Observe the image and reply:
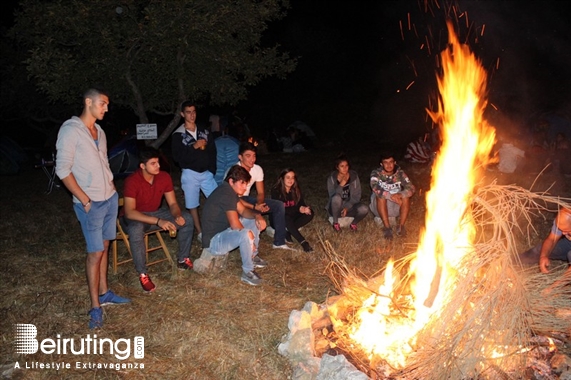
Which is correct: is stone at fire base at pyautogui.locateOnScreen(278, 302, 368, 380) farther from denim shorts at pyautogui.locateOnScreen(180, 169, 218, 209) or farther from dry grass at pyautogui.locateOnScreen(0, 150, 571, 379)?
denim shorts at pyautogui.locateOnScreen(180, 169, 218, 209)

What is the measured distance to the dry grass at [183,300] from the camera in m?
4.01

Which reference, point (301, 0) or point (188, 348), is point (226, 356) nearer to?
point (188, 348)

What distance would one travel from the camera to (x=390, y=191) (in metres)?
7.22

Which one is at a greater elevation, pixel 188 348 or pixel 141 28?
pixel 141 28

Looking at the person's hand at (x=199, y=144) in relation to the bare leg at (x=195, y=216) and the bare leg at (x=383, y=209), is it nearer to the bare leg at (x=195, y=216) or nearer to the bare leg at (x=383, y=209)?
the bare leg at (x=195, y=216)

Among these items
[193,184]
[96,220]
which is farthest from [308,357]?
[193,184]

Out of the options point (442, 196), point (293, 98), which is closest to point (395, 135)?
point (293, 98)

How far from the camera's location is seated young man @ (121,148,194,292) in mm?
5457

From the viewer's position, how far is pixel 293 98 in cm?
2719

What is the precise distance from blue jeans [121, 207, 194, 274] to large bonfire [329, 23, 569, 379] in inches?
95.9

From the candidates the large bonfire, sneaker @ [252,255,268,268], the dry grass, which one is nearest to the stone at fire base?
the dry grass

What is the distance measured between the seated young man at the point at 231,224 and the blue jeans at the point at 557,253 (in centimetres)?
325

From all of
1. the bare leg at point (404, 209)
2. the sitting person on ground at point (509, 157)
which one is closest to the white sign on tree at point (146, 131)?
the bare leg at point (404, 209)

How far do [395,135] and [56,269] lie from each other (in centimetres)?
1821
